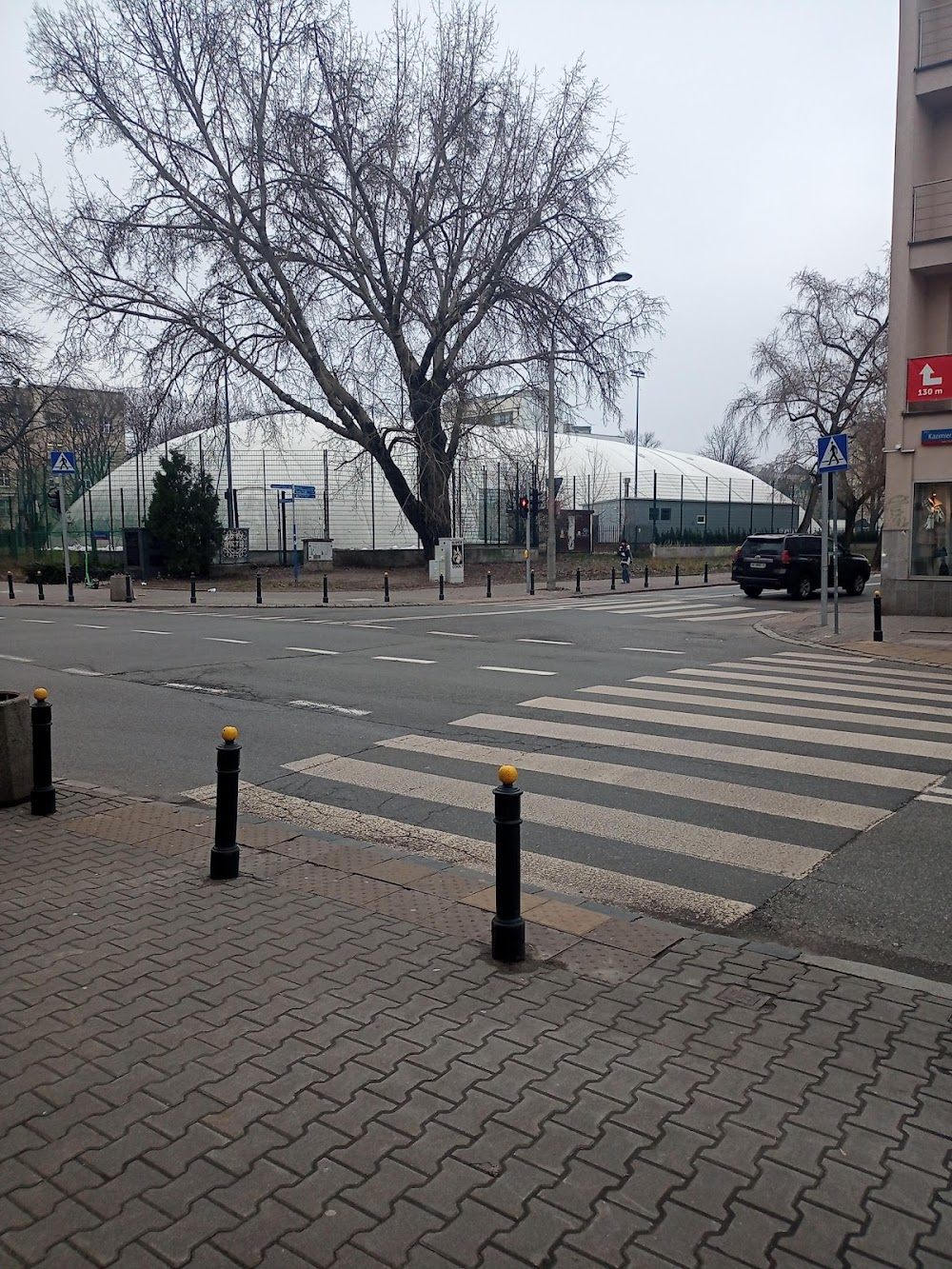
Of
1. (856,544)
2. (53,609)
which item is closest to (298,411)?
(53,609)

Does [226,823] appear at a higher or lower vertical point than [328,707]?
higher

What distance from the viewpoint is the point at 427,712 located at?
35.1 feet

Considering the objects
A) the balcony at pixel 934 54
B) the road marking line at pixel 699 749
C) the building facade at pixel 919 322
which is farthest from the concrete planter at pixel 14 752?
the balcony at pixel 934 54

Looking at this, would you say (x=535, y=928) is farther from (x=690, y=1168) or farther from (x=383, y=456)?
(x=383, y=456)

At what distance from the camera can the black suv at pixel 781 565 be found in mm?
28750

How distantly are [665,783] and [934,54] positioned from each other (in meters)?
19.7

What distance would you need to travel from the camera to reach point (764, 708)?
10836 millimetres

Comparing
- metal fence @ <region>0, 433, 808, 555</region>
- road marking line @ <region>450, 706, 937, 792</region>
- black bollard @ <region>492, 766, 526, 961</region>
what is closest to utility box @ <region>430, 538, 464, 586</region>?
metal fence @ <region>0, 433, 808, 555</region>

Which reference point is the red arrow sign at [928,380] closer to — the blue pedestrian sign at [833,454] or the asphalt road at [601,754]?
the blue pedestrian sign at [833,454]

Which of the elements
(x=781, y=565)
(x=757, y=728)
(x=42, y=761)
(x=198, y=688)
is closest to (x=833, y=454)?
(x=757, y=728)

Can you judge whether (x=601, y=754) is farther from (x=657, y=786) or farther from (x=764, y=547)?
(x=764, y=547)

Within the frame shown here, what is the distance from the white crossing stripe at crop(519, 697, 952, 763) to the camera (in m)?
8.91

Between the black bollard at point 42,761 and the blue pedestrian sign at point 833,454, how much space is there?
565 inches

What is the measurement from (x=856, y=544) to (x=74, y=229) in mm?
47854
